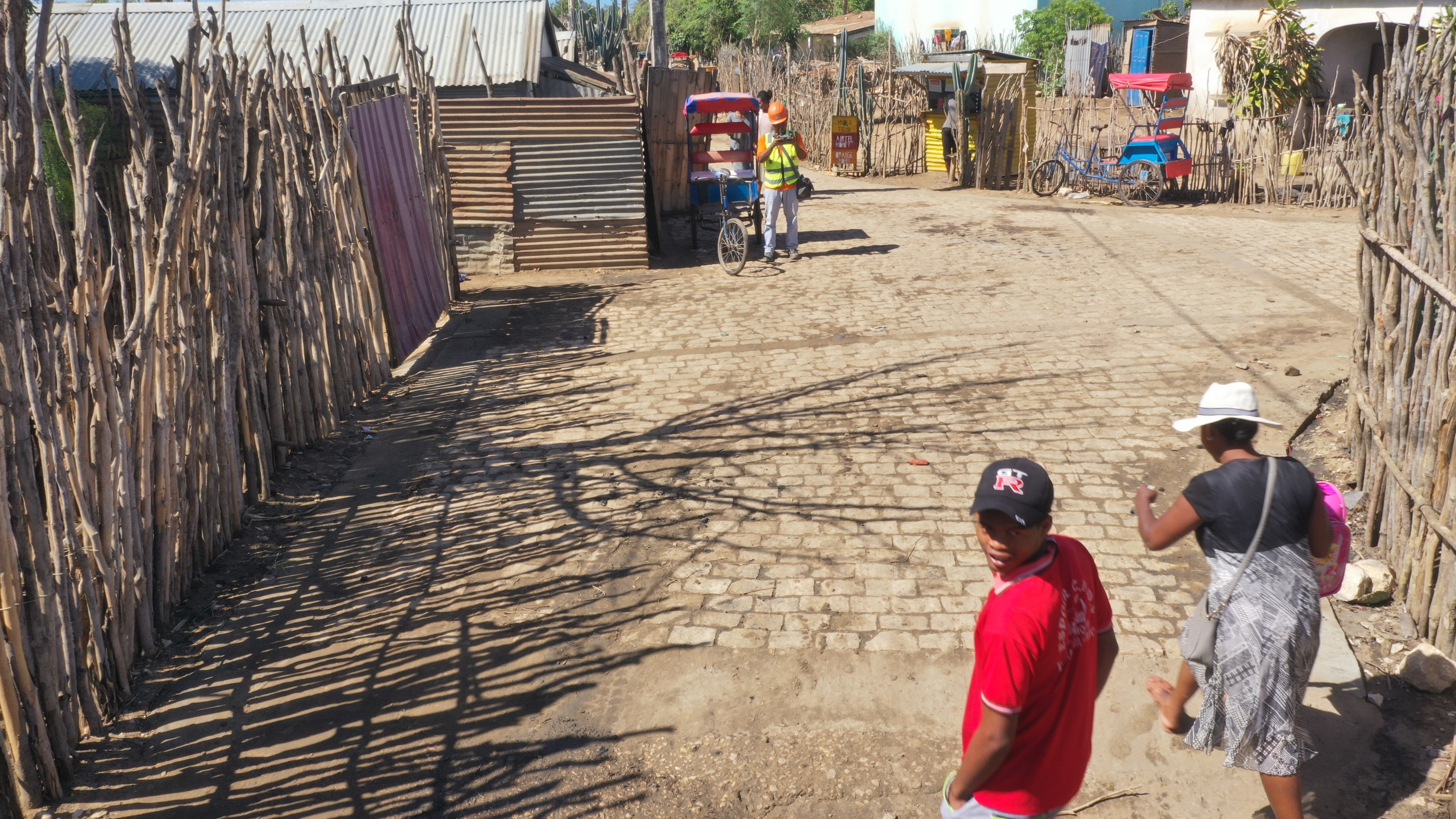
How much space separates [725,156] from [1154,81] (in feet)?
27.1

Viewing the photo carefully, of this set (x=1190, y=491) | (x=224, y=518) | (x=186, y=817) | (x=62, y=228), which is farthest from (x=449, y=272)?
(x=1190, y=491)

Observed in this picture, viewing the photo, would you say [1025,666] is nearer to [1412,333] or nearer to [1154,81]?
[1412,333]

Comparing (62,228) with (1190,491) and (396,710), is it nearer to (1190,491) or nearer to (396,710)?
(396,710)

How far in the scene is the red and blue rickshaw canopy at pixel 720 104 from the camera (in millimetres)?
12883

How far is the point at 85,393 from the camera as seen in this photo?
12.9 feet

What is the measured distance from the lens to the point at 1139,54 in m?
29.6

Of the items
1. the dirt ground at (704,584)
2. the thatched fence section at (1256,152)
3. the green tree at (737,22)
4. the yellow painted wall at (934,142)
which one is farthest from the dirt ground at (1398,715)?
the green tree at (737,22)

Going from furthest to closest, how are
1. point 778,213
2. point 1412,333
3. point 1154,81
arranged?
point 1154,81, point 778,213, point 1412,333

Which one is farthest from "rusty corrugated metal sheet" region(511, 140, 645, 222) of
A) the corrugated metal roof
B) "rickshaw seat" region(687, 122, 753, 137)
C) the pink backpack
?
the pink backpack

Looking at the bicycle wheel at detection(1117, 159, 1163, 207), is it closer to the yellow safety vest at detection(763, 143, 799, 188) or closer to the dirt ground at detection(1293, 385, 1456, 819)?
the yellow safety vest at detection(763, 143, 799, 188)

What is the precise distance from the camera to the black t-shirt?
3094 mm

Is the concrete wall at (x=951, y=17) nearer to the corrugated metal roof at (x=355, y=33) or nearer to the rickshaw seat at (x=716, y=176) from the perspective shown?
the corrugated metal roof at (x=355, y=33)

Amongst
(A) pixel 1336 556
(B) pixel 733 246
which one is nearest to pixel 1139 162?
(B) pixel 733 246

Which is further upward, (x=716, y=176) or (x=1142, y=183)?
(x=716, y=176)
